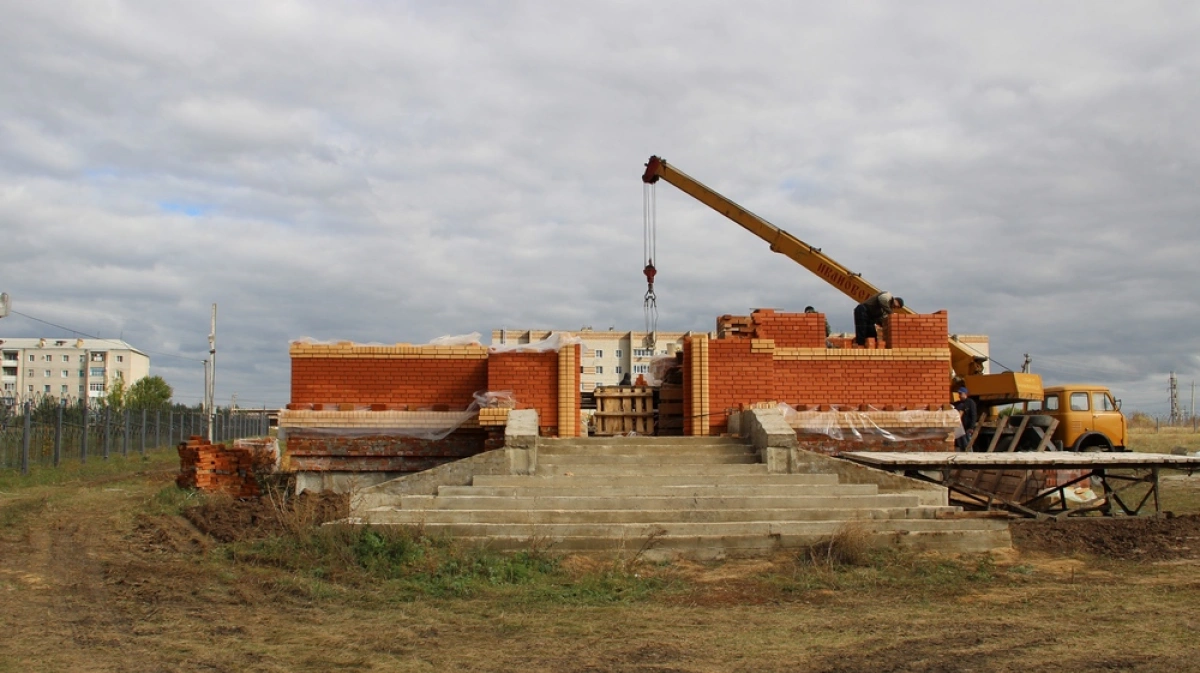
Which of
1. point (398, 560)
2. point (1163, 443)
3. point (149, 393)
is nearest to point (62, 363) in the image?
point (149, 393)

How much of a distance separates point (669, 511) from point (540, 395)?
378 cm

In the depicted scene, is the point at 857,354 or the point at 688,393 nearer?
the point at 688,393

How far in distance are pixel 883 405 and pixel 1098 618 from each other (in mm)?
6618

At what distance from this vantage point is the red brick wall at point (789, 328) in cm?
1396

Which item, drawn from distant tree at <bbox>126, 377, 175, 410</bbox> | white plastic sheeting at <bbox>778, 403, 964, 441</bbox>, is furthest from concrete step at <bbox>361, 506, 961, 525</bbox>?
distant tree at <bbox>126, 377, 175, 410</bbox>

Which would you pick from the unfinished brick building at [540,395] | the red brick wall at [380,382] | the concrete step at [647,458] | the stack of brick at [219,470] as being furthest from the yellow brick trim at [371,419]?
the concrete step at [647,458]

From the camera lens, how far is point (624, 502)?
9820 millimetres

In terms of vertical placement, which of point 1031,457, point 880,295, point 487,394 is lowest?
point 1031,457

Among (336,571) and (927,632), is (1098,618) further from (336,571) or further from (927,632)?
(336,571)

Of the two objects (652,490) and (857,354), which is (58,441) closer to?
(652,490)

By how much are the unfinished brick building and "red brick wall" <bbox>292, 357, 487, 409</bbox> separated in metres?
0.01

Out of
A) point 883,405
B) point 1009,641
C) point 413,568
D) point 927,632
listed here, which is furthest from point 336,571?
point 883,405

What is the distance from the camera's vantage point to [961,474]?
13.7 metres

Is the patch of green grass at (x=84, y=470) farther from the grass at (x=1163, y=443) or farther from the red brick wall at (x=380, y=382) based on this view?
the grass at (x=1163, y=443)
